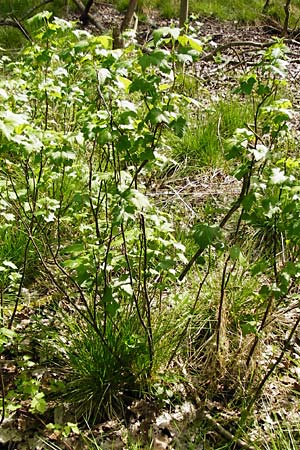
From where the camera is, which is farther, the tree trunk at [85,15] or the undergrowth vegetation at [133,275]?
the tree trunk at [85,15]

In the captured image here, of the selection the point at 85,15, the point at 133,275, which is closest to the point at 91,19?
the point at 85,15

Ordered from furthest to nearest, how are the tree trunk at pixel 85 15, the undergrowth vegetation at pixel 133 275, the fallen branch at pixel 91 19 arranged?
the tree trunk at pixel 85 15
the fallen branch at pixel 91 19
the undergrowth vegetation at pixel 133 275

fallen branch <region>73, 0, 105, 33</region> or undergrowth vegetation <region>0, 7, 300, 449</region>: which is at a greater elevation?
fallen branch <region>73, 0, 105, 33</region>

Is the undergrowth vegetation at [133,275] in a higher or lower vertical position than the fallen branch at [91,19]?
lower

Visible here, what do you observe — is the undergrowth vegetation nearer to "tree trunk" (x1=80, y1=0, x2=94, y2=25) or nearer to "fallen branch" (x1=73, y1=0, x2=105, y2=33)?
"fallen branch" (x1=73, y1=0, x2=105, y2=33)

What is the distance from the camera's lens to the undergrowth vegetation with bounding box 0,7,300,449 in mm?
1808

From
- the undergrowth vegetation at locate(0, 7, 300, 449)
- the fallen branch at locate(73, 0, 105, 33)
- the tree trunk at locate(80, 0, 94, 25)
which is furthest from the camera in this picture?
the tree trunk at locate(80, 0, 94, 25)

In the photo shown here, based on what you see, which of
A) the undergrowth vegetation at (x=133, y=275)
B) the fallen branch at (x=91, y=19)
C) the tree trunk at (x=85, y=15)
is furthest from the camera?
the tree trunk at (x=85, y=15)

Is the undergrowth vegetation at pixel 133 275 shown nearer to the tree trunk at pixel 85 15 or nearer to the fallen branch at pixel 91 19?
the fallen branch at pixel 91 19

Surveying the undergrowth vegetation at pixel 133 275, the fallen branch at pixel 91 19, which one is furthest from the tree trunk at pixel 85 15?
the undergrowth vegetation at pixel 133 275

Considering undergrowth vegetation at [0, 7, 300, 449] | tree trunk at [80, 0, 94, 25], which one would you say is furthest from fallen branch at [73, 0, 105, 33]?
undergrowth vegetation at [0, 7, 300, 449]

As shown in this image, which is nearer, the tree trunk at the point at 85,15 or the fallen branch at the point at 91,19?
the fallen branch at the point at 91,19

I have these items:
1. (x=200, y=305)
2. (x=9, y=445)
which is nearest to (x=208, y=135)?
(x=200, y=305)

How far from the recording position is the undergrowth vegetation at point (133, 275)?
181 centimetres
